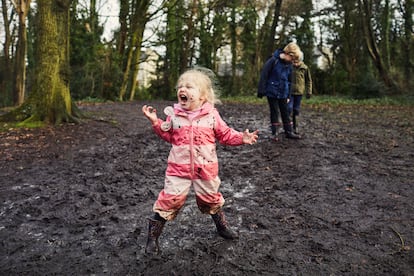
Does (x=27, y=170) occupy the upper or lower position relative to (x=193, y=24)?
lower

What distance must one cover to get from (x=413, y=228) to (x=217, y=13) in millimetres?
22709

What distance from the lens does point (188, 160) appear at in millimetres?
3137

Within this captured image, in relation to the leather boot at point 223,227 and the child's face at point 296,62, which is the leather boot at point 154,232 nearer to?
the leather boot at point 223,227

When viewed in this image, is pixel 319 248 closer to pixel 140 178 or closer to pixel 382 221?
pixel 382 221

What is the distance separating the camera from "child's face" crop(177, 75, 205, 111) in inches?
125

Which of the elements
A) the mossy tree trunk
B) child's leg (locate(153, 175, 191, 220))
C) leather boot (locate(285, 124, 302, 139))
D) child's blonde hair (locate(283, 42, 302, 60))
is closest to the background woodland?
the mossy tree trunk

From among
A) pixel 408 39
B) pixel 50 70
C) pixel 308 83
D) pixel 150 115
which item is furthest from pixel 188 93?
pixel 408 39

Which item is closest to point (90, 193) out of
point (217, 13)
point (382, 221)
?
point (382, 221)

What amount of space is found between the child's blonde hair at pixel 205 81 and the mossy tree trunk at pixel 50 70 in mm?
6765

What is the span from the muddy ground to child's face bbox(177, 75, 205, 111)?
1204 millimetres

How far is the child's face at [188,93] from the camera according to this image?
10.4ft

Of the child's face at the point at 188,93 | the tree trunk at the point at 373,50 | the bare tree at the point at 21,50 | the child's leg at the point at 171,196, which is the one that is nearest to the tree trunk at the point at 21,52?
the bare tree at the point at 21,50

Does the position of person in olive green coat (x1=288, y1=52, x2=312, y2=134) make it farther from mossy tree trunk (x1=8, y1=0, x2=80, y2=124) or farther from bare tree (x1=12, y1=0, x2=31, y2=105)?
bare tree (x1=12, y1=0, x2=31, y2=105)

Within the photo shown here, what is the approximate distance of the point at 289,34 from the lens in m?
28.3
